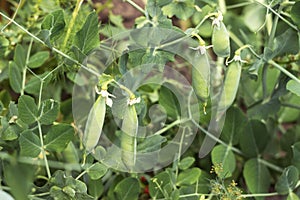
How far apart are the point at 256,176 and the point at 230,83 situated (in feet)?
0.60

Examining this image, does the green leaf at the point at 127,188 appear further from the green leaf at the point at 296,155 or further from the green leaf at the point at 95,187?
the green leaf at the point at 296,155

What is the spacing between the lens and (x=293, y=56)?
79 centimetres

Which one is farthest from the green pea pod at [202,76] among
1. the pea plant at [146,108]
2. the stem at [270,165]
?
the stem at [270,165]

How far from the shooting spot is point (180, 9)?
0.71m

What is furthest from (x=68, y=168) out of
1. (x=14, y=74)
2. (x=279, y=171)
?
(x=279, y=171)

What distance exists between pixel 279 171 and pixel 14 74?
0.39 metres

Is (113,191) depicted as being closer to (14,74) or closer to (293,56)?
(14,74)

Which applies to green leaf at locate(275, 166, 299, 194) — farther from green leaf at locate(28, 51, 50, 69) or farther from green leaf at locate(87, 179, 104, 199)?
green leaf at locate(28, 51, 50, 69)

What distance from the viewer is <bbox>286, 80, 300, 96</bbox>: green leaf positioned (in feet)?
→ 2.18

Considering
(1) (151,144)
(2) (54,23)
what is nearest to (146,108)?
(1) (151,144)

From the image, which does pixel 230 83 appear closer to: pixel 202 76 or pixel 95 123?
pixel 202 76

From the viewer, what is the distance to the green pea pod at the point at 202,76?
2.08ft

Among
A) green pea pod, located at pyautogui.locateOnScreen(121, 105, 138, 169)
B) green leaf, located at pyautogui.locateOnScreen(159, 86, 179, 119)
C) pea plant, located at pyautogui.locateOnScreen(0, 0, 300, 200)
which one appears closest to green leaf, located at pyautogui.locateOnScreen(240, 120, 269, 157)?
pea plant, located at pyautogui.locateOnScreen(0, 0, 300, 200)

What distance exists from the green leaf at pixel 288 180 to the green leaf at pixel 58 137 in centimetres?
25
